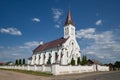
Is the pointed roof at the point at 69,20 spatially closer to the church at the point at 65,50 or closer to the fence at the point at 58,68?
the church at the point at 65,50

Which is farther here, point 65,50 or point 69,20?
point 69,20

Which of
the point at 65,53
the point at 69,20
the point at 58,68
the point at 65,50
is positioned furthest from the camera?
the point at 69,20

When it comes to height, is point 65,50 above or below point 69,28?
below

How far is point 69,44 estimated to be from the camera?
49.4 meters

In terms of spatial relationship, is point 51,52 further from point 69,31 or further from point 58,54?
point 69,31

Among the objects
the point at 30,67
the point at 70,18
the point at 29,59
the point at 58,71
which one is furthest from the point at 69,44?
the point at 29,59

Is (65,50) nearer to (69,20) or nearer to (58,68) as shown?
(69,20)

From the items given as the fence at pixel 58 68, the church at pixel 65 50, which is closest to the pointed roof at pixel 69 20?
the church at pixel 65 50

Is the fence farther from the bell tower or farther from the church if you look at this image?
the bell tower

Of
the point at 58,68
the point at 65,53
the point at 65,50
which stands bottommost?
the point at 58,68

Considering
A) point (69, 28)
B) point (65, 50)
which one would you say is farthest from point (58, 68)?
point (69, 28)

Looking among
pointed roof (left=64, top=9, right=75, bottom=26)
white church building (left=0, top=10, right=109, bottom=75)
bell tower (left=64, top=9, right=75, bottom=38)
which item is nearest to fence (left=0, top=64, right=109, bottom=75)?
white church building (left=0, top=10, right=109, bottom=75)

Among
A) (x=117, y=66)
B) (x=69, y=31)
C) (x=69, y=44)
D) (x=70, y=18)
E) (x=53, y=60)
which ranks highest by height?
(x=70, y=18)

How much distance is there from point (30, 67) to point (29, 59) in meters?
34.4
